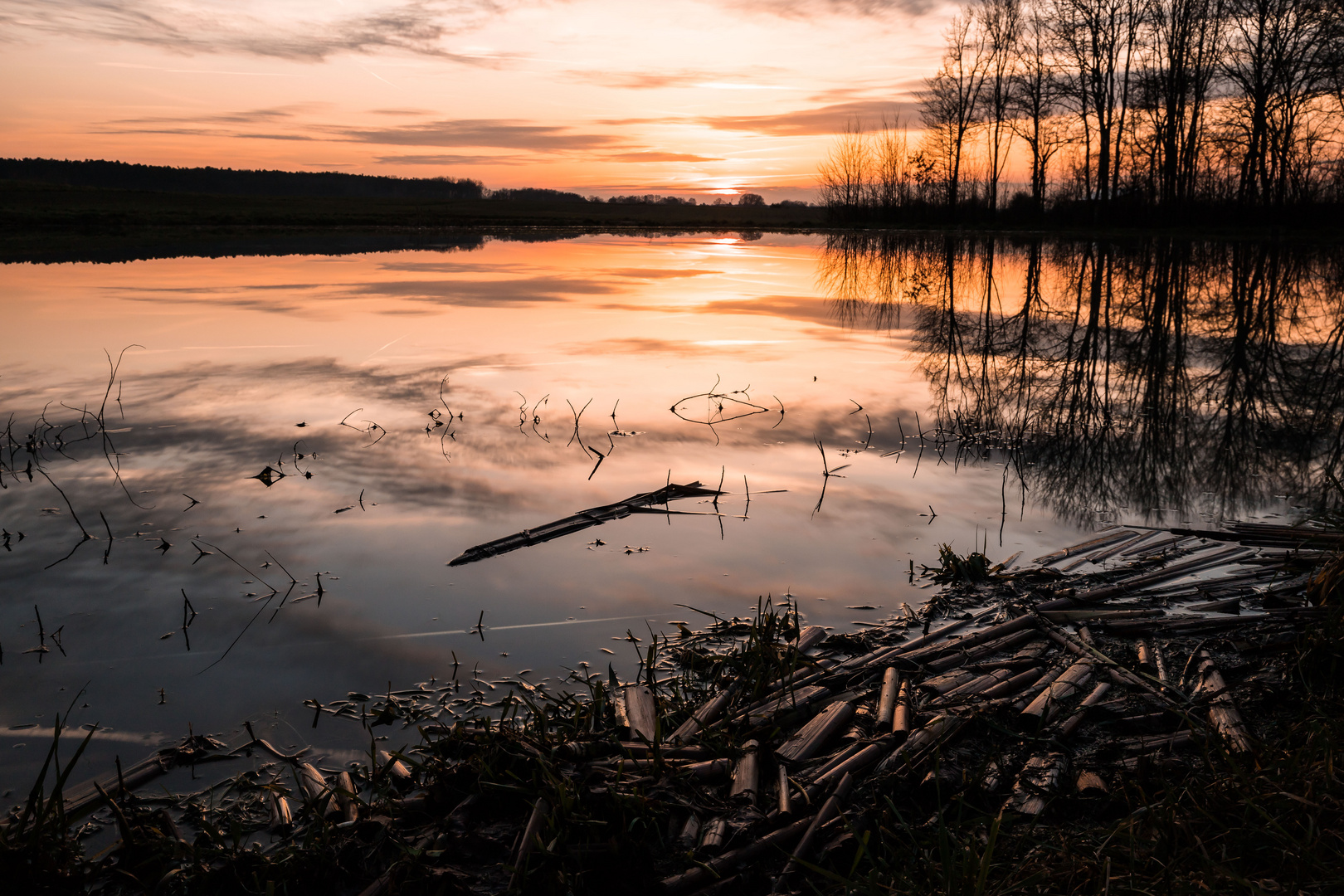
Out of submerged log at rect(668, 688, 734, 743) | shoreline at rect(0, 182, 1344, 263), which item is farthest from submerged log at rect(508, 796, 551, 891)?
shoreline at rect(0, 182, 1344, 263)

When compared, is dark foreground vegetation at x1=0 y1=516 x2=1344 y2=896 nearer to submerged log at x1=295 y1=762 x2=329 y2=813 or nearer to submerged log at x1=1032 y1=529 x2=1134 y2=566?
submerged log at x1=295 y1=762 x2=329 y2=813

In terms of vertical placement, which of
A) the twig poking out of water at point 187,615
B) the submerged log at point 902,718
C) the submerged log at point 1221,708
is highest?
the submerged log at point 1221,708

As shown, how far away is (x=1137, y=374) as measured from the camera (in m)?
12.8

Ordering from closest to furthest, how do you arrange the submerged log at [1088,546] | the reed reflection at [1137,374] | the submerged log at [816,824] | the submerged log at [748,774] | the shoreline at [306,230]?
the submerged log at [816,824] < the submerged log at [748,774] < the submerged log at [1088,546] < the reed reflection at [1137,374] < the shoreline at [306,230]

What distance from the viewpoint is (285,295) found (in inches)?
849

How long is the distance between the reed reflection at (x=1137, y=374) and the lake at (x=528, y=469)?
72 millimetres

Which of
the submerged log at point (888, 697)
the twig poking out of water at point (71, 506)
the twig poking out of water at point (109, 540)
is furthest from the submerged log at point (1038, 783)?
the twig poking out of water at point (71, 506)

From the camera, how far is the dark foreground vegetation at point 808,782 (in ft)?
9.46

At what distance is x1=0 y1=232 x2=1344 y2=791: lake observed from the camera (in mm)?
4902

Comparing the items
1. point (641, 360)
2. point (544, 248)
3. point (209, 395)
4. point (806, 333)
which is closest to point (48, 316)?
point (209, 395)

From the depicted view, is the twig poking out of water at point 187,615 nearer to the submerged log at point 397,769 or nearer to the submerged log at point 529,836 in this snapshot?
the submerged log at point 397,769

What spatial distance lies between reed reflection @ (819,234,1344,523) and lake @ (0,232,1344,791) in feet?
0.24

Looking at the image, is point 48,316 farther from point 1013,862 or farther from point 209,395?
point 1013,862

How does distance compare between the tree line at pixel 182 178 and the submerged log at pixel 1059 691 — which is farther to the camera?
the tree line at pixel 182 178
